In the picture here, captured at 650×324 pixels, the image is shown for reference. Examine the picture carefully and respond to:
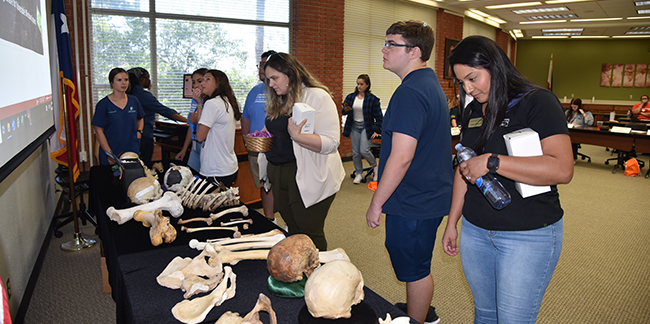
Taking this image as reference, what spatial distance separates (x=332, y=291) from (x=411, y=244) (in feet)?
3.09

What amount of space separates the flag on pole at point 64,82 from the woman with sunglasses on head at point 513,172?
10.5 feet

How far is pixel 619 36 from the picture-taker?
14672 mm

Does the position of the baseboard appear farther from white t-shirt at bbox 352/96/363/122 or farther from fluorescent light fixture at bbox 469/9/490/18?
fluorescent light fixture at bbox 469/9/490/18

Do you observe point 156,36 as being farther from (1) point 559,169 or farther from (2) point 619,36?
(2) point 619,36

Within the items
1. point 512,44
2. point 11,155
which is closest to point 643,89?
point 512,44

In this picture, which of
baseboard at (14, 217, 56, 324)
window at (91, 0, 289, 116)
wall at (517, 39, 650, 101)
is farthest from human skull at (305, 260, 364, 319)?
wall at (517, 39, 650, 101)

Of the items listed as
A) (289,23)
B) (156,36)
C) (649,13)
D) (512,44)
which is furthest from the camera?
(512,44)

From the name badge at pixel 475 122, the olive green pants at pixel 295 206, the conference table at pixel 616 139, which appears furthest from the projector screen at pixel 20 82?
the conference table at pixel 616 139

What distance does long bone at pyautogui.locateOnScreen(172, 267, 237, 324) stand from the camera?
1067 mm

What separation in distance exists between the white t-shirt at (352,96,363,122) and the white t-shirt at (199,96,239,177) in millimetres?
3052

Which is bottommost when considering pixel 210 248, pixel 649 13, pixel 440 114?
pixel 210 248

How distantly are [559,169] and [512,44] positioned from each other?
16730 mm

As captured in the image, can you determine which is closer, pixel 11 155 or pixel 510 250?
pixel 510 250

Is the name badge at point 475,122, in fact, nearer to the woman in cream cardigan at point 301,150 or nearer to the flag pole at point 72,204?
the woman in cream cardigan at point 301,150
